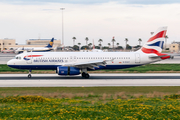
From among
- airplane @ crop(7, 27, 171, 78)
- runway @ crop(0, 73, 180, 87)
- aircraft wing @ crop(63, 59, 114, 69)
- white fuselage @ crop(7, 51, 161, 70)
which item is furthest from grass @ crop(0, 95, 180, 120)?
white fuselage @ crop(7, 51, 161, 70)

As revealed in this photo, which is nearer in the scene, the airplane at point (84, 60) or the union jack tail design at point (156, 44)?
the airplane at point (84, 60)

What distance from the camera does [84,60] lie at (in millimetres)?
37438

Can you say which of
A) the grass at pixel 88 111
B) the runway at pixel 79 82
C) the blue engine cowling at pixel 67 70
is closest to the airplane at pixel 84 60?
the blue engine cowling at pixel 67 70

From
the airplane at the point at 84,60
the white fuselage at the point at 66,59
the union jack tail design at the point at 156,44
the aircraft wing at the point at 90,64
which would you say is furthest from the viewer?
the union jack tail design at the point at 156,44

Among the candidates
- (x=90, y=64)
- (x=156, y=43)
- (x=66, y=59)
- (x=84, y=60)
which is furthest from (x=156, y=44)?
(x=66, y=59)

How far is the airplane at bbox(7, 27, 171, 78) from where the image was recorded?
35616 millimetres

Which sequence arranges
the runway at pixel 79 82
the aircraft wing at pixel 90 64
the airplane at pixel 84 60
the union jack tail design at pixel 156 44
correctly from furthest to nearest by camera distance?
the union jack tail design at pixel 156 44 < the airplane at pixel 84 60 < the aircraft wing at pixel 90 64 < the runway at pixel 79 82

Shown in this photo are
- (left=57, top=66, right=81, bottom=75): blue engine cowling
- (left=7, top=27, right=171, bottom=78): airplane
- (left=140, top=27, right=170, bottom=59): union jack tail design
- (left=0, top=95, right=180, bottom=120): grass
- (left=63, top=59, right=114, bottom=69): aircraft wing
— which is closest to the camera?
(left=0, top=95, right=180, bottom=120): grass

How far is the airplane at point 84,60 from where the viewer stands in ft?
117

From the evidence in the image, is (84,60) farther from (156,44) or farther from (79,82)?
(156,44)

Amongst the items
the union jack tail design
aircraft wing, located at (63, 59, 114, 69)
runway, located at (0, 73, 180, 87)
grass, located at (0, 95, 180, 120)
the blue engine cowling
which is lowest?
runway, located at (0, 73, 180, 87)

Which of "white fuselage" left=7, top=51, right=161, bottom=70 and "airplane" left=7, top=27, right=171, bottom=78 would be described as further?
"white fuselage" left=7, top=51, right=161, bottom=70

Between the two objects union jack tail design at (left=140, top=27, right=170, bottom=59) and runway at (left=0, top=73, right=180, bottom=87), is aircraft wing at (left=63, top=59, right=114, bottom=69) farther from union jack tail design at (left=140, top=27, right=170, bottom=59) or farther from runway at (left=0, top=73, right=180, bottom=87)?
union jack tail design at (left=140, top=27, right=170, bottom=59)

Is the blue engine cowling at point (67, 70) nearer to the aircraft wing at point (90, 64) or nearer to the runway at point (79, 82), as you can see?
the aircraft wing at point (90, 64)
